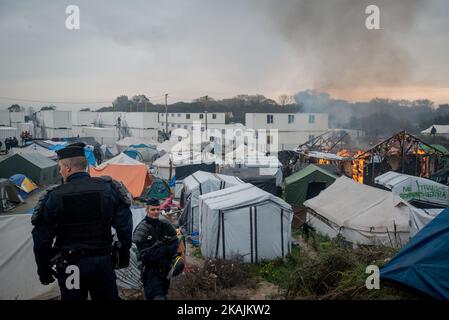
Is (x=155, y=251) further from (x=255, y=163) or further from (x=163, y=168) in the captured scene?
(x=163, y=168)

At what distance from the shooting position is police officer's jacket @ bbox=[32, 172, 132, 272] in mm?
3199

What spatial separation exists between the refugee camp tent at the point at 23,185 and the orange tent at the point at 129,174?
3.01 m

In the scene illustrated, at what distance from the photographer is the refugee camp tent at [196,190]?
11.2m

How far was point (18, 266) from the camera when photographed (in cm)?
586

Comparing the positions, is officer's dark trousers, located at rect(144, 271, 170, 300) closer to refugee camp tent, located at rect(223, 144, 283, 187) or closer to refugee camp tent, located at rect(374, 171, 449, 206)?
refugee camp tent, located at rect(374, 171, 449, 206)

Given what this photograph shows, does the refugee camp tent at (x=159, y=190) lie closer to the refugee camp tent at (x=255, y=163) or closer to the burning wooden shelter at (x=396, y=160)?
the refugee camp tent at (x=255, y=163)

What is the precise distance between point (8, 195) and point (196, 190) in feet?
29.4

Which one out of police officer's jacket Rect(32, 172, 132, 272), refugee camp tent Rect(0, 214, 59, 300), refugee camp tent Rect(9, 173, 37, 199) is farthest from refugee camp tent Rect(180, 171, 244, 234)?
refugee camp tent Rect(9, 173, 37, 199)

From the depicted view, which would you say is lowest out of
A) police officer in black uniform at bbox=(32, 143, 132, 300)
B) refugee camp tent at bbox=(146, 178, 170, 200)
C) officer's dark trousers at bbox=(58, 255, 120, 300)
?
refugee camp tent at bbox=(146, 178, 170, 200)

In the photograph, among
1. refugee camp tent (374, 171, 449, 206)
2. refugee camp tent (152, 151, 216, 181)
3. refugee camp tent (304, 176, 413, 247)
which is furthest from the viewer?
refugee camp tent (152, 151, 216, 181)

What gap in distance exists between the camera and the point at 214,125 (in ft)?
163

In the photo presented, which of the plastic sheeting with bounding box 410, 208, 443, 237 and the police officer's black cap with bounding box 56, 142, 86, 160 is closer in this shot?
the police officer's black cap with bounding box 56, 142, 86, 160
